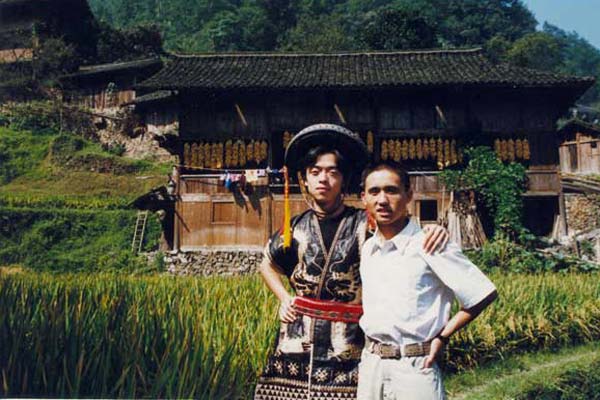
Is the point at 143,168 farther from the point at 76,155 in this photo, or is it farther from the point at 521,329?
the point at 521,329

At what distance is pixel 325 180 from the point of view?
214 centimetres

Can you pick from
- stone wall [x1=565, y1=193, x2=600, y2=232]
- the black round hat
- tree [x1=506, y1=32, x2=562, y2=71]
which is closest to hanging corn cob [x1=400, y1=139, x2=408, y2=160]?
tree [x1=506, y1=32, x2=562, y2=71]

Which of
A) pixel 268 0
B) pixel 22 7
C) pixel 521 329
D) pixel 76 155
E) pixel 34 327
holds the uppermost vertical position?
pixel 268 0

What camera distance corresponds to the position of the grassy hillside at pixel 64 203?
4297 mm

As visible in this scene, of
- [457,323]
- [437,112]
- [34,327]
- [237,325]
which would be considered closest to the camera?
[457,323]

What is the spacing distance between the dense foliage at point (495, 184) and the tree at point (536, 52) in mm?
1204

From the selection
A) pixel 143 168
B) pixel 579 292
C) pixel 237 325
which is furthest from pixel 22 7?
pixel 579 292

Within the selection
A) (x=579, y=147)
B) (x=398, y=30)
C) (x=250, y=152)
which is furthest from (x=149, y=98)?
(x=579, y=147)

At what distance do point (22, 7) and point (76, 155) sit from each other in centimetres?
156

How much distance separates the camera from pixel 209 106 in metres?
8.04

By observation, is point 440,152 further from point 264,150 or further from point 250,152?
point 250,152

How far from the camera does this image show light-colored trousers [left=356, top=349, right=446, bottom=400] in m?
1.75

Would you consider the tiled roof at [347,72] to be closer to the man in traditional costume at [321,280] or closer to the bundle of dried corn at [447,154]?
the bundle of dried corn at [447,154]

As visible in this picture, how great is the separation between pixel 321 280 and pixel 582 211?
463cm
